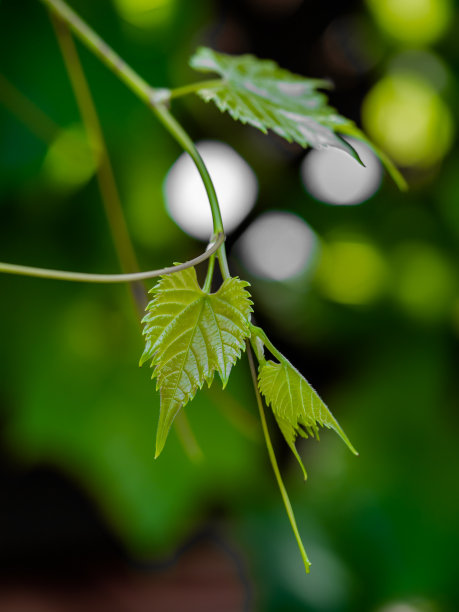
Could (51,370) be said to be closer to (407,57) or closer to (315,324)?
(315,324)

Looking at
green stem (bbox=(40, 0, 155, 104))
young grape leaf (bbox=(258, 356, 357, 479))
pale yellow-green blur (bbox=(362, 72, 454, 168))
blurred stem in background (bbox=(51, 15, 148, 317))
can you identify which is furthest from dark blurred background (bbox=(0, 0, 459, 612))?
young grape leaf (bbox=(258, 356, 357, 479))

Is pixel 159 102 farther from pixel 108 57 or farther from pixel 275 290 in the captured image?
pixel 275 290

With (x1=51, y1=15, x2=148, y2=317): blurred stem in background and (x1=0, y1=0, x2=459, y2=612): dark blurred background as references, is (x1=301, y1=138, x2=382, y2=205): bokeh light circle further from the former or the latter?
(x1=51, y1=15, x2=148, y2=317): blurred stem in background

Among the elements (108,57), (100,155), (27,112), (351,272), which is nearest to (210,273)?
(108,57)

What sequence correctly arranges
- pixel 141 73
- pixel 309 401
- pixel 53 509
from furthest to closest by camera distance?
pixel 53 509
pixel 141 73
pixel 309 401

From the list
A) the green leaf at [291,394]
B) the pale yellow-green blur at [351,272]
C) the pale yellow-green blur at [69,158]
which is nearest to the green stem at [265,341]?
the green leaf at [291,394]

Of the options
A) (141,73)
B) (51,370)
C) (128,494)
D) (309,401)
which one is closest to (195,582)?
(128,494)
